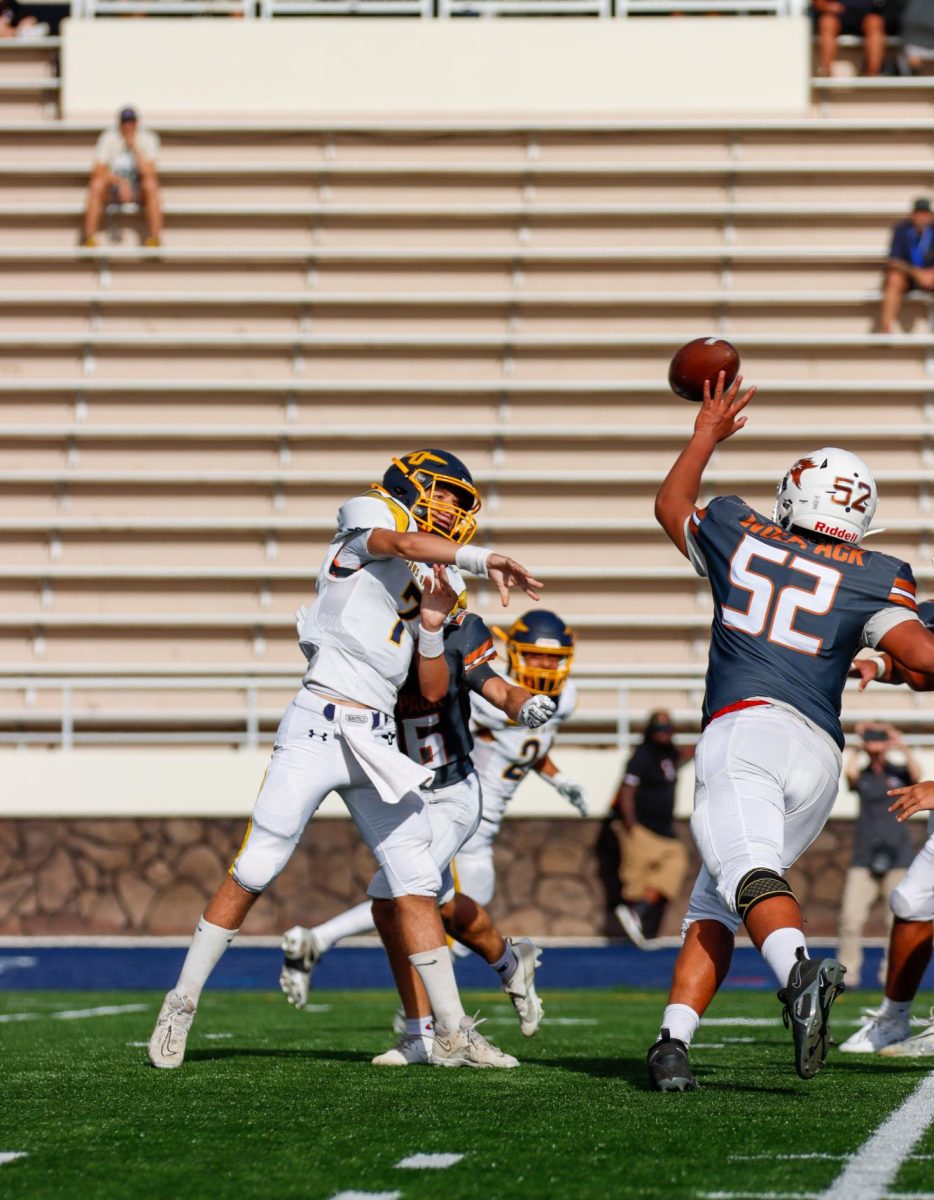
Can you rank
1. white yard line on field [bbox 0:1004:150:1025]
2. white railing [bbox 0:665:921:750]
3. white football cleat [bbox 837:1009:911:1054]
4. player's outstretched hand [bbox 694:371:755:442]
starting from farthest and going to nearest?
white railing [bbox 0:665:921:750] → white yard line on field [bbox 0:1004:150:1025] → white football cleat [bbox 837:1009:911:1054] → player's outstretched hand [bbox 694:371:755:442]

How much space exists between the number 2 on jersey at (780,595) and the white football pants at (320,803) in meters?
1.14

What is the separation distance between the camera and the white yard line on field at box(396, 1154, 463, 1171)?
3625 millimetres

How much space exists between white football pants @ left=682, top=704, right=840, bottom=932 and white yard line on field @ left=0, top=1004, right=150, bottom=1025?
4277 millimetres

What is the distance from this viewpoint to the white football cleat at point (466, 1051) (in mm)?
5625

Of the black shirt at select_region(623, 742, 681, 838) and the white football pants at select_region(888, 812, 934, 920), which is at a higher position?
the white football pants at select_region(888, 812, 934, 920)

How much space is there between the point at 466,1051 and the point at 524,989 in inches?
42.6

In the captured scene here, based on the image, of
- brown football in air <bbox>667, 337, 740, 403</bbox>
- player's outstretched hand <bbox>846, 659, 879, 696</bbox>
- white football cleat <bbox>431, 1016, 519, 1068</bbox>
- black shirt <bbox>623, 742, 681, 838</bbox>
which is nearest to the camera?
brown football in air <bbox>667, 337, 740, 403</bbox>

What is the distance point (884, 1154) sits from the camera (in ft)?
12.2

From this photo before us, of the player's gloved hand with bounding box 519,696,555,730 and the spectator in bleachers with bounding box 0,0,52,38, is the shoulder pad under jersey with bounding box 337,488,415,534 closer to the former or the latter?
the player's gloved hand with bounding box 519,696,555,730

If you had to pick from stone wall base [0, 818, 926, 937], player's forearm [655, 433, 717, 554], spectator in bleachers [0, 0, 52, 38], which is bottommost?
stone wall base [0, 818, 926, 937]

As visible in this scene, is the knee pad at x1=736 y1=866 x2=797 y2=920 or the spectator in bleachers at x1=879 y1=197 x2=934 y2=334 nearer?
the knee pad at x1=736 y1=866 x2=797 y2=920

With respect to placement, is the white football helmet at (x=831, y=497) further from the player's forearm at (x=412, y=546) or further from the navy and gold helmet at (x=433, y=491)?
the navy and gold helmet at (x=433, y=491)

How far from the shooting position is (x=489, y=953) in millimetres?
6688

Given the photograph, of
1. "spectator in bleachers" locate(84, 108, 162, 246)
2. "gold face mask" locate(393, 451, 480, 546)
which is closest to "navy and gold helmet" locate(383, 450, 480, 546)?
"gold face mask" locate(393, 451, 480, 546)
